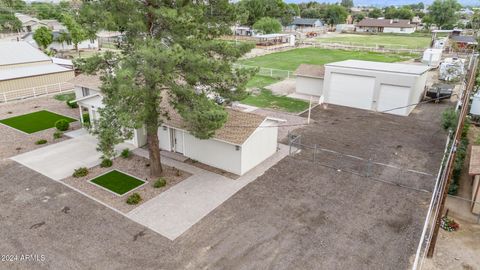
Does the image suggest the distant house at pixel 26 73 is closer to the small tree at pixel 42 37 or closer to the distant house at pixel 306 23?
the small tree at pixel 42 37

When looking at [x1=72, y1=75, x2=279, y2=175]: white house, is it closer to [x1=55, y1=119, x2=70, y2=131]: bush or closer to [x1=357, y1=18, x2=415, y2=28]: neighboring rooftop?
[x1=55, y1=119, x2=70, y2=131]: bush

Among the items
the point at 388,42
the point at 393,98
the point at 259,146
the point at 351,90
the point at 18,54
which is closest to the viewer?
the point at 259,146

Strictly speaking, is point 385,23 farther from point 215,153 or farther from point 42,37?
point 215,153

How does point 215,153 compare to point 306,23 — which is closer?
point 215,153

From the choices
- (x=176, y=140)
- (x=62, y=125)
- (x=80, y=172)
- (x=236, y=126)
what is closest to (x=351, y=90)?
(x=236, y=126)

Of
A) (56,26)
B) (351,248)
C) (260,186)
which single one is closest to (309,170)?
(260,186)

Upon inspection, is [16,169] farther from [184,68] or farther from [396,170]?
[396,170]

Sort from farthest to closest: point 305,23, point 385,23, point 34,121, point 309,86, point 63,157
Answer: point 305,23
point 385,23
point 309,86
point 34,121
point 63,157

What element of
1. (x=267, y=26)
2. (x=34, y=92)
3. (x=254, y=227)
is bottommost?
(x=254, y=227)
